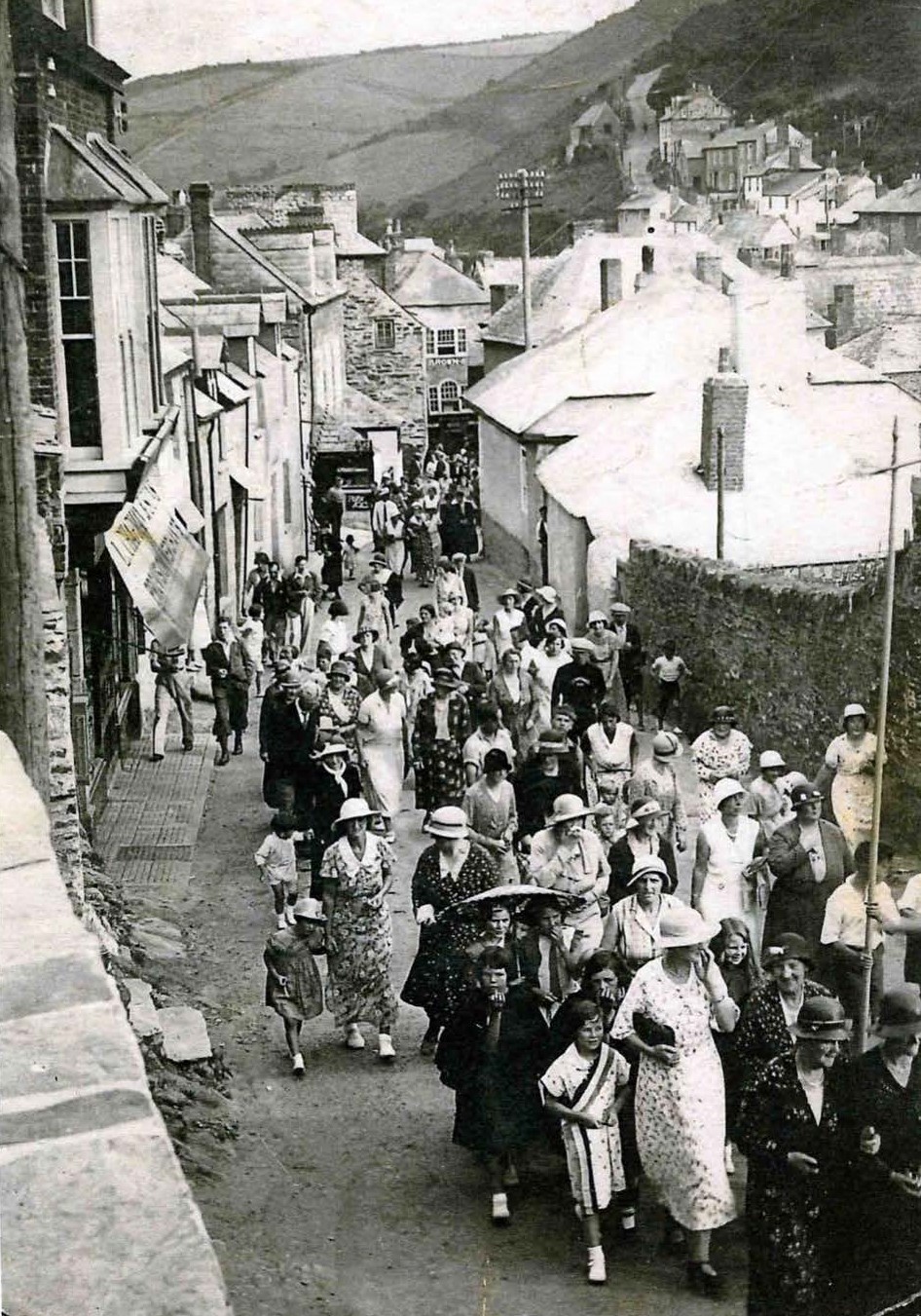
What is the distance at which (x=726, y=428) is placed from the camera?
24.2m

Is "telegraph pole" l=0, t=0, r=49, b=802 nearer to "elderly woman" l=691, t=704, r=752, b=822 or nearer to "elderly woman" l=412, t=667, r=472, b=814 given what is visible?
"elderly woman" l=691, t=704, r=752, b=822

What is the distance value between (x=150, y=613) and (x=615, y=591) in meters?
10.0

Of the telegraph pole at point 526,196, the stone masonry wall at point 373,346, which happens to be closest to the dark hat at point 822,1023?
the telegraph pole at point 526,196

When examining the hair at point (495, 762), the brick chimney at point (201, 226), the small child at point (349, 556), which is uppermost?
the brick chimney at point (201, 226)

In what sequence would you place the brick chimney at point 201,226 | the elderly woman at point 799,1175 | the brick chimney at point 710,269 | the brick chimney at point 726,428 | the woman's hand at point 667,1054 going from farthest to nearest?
the brick chimney at point 710,269 < the brick chimney at point 201,226 < the brick chimney at point 726,428 < the woman's hand at point 667,1054 < the elderly woman at point 799,1175

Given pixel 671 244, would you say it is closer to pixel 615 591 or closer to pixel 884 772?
pixel 615 591

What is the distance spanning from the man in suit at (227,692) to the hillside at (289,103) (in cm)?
606

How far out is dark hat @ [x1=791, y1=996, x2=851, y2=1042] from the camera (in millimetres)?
6578

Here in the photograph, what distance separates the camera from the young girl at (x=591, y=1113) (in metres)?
7.34

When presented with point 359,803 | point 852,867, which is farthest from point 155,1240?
point 852,867

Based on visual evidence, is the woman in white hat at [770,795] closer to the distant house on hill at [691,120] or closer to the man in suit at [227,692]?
the man in suit at [227,692]

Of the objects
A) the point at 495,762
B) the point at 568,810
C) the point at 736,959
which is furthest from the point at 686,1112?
the point at 495,762

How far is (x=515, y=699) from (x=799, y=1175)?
31.5ft

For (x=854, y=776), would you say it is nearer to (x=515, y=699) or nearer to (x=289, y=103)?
(x=515, y=699)
